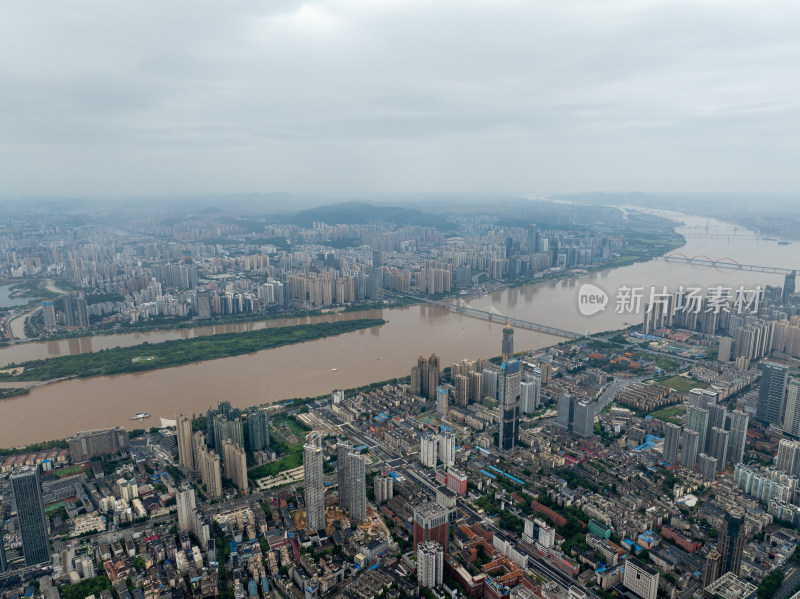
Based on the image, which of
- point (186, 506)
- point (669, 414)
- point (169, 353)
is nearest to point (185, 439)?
point (186, 506)

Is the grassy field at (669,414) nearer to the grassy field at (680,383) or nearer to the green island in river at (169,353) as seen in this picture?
the grassy field at (680,383)

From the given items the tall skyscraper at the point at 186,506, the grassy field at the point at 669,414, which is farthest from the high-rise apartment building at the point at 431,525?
the grassy field at the point at 669,414

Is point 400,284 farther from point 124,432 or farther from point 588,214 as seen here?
point 588,214

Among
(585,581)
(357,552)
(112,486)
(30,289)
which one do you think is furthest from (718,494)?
(30,289)

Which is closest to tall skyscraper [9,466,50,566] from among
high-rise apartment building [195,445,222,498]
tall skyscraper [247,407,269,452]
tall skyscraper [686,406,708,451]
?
high-rise apartment building [195,445,222,498]

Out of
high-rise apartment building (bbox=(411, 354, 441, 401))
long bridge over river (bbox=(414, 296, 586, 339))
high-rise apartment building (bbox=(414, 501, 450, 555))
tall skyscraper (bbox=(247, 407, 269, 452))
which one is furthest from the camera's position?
long bridge over river (bbox=(414, 296, 586, 339))

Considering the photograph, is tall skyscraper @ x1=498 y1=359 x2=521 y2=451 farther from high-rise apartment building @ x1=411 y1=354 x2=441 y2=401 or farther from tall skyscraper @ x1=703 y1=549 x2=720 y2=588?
tall skyscraper @ x1=703 y1=549 x2=720 y2=588

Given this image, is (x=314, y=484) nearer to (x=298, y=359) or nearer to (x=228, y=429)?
(x=228, y=429)
